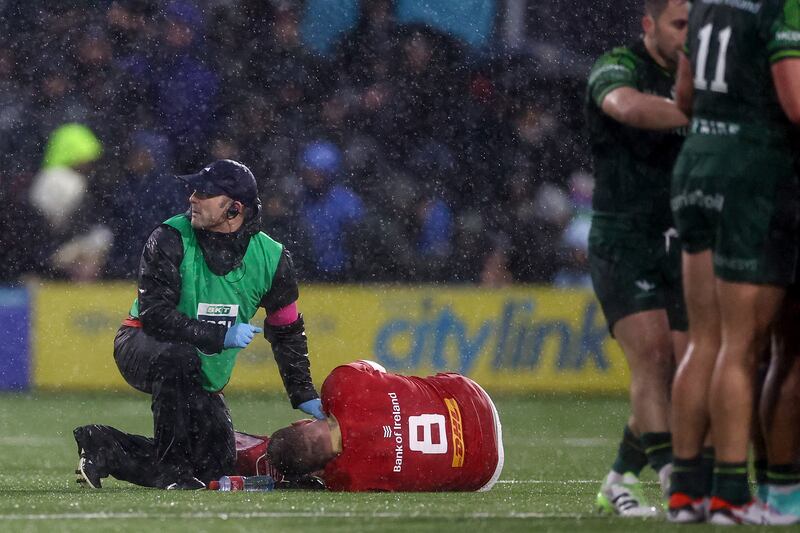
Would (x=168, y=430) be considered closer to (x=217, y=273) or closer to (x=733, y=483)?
(x=217, y=273)

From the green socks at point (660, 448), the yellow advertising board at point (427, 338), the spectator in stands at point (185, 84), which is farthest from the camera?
the spectator in stands at point (185, 84)

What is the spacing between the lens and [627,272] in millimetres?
5359

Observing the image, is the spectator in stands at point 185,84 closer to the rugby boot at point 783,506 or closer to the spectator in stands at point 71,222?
the spectator in stands at point 71,222

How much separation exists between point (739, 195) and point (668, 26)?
910 millimetres

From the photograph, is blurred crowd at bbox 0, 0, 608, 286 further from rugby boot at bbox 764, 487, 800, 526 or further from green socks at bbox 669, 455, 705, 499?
green socks at bbox 669, 455, 705, 499

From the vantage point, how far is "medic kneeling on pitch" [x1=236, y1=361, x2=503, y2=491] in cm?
654

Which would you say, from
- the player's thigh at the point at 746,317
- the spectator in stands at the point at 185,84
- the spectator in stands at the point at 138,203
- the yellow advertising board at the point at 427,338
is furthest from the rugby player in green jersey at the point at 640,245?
the spectator in stands at the point at 185,84

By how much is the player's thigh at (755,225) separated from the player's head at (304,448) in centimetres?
243

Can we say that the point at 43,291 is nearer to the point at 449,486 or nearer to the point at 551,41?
the point at 551,41

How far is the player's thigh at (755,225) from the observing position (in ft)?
14.9

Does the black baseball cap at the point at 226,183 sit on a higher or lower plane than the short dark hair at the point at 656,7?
lower

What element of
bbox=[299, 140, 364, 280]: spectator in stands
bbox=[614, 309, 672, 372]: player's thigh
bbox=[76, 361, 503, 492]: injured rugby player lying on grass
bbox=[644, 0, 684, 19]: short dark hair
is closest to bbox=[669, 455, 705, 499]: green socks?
bbox=[614, 309, 672, 372]: player's thigh

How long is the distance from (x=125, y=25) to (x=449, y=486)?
8.85m

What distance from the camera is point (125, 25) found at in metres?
14.5
